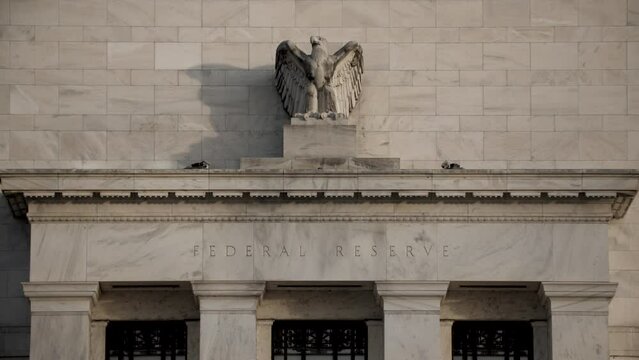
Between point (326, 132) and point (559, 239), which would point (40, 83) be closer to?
point (326, 132)

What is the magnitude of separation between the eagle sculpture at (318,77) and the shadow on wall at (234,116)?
69 cm

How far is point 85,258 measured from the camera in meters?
→ 46.1

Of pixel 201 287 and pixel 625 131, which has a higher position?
pixel 625 131

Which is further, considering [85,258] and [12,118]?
[12,118]

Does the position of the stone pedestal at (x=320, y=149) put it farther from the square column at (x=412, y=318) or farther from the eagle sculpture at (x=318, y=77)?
the square column at (x=412, y=318)

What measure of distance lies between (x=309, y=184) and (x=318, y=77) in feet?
9.33

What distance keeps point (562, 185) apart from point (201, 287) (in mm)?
8119

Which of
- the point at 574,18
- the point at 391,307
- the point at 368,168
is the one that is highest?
the point at 574,18

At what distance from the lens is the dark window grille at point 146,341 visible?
4728cm

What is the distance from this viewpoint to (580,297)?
45.9 meters

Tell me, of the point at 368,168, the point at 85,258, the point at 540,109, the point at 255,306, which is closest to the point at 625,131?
the point at 540,109

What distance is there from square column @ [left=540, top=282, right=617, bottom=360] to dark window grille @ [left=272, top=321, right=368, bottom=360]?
4356 mm

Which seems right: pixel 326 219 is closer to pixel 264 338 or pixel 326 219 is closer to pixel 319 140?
pixel 319 140

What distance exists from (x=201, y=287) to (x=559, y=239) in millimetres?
7854
